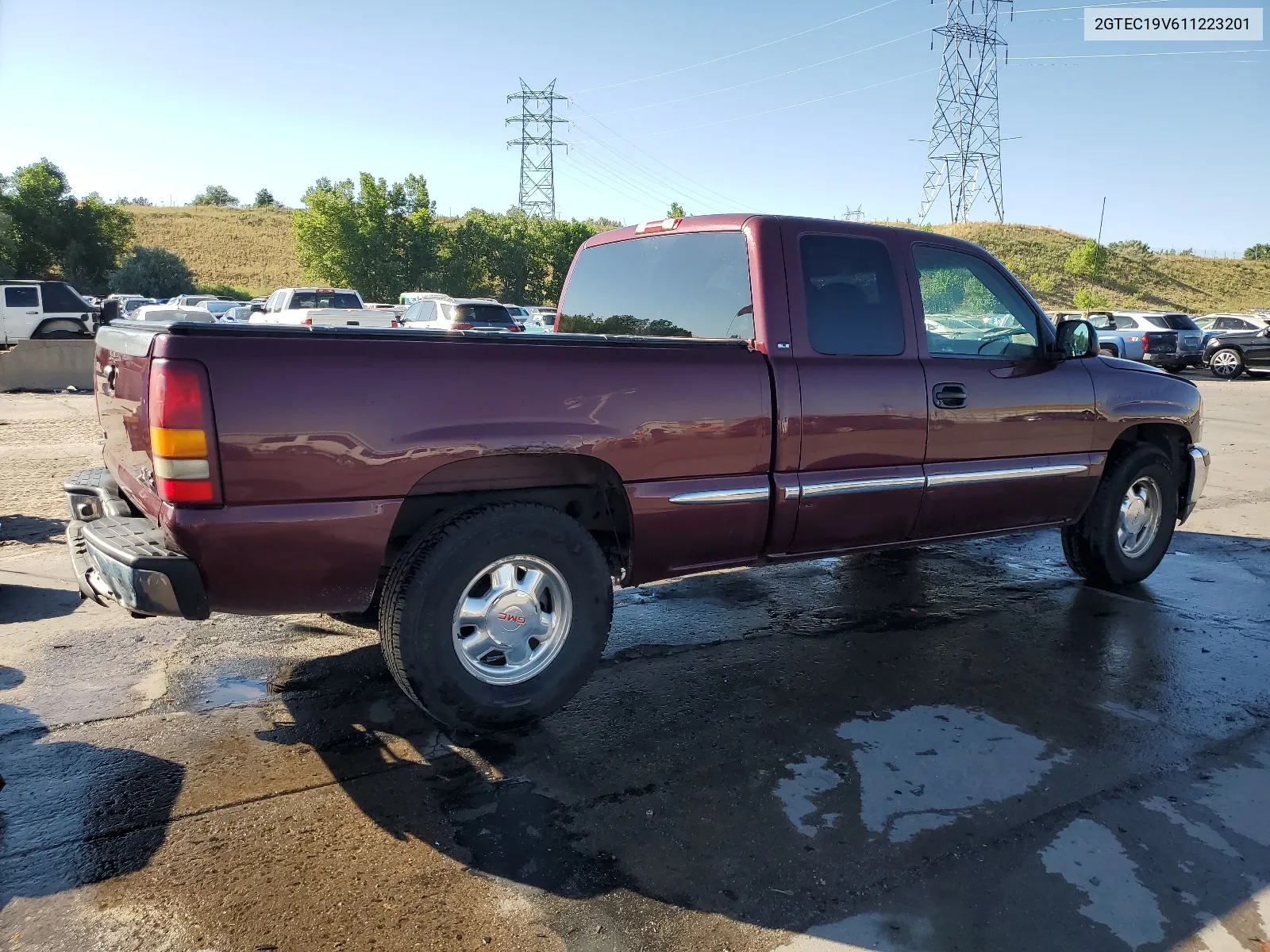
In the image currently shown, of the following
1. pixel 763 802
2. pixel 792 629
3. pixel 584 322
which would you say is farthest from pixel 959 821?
pixel 584 322

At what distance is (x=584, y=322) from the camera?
17.0 feet

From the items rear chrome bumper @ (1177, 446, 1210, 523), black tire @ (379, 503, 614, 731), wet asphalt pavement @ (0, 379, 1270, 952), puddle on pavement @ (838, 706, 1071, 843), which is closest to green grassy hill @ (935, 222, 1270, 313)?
rear chrome bumper @ (1177, 446, 1210, 523)

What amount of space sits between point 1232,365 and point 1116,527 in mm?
24120

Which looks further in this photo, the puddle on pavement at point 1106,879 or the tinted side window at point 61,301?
the tinted side window at point 61,301

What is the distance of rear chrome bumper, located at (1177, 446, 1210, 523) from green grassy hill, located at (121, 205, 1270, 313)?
199 ft

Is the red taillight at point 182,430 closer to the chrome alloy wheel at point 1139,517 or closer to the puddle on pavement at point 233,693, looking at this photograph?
the puddle on pavement at point 233,693

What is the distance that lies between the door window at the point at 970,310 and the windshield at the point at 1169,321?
924 inches

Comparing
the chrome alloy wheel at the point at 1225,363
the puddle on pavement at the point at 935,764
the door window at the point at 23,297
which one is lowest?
the puddle on pavement at the point at 935,764

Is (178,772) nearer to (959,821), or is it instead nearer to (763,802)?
(763,802)

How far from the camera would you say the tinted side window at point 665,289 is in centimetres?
417

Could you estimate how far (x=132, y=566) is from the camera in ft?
9.50

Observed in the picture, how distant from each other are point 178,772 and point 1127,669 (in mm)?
4183

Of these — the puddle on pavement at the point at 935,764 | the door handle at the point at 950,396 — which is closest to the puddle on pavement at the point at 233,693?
the puddle on pavement at the point at 935,764

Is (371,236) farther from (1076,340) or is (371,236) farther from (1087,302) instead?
(1076,340)
